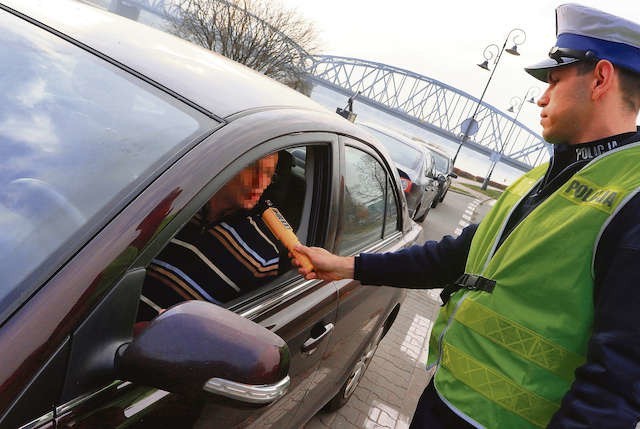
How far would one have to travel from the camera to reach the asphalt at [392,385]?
342cm

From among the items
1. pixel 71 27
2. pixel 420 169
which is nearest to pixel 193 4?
pixel 420 169

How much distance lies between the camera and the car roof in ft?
5.01

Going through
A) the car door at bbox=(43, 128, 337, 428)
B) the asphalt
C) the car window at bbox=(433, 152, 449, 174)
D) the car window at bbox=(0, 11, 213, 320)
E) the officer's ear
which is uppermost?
the officer's ear

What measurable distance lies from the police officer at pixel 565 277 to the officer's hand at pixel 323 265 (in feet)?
1.44

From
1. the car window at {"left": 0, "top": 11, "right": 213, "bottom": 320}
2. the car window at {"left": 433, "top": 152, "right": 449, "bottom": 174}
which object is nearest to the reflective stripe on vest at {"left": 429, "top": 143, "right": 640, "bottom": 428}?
the car window at {"left": 0, "top": 11, "right": 213, "bottom": 320}

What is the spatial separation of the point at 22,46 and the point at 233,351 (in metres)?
1.12

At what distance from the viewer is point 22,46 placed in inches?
59.2

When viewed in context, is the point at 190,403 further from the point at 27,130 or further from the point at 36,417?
the point at 27,130

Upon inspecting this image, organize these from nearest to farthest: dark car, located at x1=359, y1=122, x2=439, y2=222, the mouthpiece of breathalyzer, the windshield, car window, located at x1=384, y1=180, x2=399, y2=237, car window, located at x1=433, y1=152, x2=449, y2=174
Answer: the mouthpiece of breathalyzer
car window, located at x1=384, y1=180, x2=399, y2=237
dark car, located at x1=359, y1=122, x2=439, y2=222
the windshield
car window, located at x1=433, y1=152, x2=449, y2=174

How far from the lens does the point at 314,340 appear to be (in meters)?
1.95

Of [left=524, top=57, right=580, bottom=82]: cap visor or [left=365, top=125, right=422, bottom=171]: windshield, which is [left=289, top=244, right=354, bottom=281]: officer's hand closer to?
[left=524, top=57, right=580, bottom=82]: cap visor

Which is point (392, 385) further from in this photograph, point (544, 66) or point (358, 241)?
point (544, 66)

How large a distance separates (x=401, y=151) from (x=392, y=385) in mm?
5554

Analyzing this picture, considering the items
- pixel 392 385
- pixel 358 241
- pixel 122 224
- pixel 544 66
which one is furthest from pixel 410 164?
pixel 122 224
